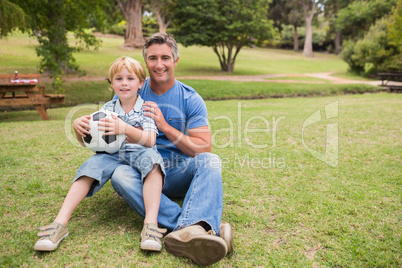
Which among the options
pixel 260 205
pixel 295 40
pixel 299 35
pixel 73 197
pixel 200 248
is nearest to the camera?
pixel 200 248

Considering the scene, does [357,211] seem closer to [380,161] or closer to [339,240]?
[339,240]

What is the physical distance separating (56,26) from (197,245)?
1224cm

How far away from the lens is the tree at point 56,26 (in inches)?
436

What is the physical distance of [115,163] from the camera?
2.70 metres

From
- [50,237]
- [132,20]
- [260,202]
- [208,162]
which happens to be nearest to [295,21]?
[132,20]

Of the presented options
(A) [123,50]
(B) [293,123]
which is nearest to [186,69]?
(A) [123,50]

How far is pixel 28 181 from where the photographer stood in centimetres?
375

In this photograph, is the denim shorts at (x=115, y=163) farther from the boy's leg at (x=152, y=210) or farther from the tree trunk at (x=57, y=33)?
the tree trunk at (x=57, y=33)

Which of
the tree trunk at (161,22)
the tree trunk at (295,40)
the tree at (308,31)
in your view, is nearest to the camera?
the tree trunk at (161,22)

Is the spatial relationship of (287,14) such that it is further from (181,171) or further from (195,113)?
(181,171)

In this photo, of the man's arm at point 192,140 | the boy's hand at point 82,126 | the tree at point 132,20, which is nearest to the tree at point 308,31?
the tree at point 132,20

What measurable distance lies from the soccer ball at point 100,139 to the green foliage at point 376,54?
77.0ft

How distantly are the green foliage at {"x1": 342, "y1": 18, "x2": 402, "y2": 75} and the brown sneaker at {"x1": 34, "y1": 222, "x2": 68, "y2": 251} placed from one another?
24.0 metres

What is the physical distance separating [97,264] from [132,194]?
553 mm
